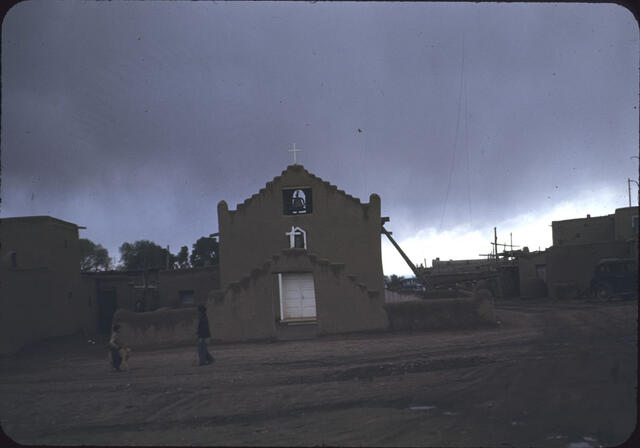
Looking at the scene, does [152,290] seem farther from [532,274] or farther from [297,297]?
[532,274]

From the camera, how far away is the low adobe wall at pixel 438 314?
58.6ft

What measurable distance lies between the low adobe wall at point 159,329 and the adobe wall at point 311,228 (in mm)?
5033

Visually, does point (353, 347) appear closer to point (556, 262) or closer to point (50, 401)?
point (50, 401)

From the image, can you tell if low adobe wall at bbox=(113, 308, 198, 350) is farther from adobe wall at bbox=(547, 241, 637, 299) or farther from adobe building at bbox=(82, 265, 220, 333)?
adobe wall at bbox=(547, 241, 637, 299)

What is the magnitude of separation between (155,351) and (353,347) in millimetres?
7547

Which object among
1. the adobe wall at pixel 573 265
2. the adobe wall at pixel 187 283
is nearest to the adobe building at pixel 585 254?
the adobe wall at pixel 573 265

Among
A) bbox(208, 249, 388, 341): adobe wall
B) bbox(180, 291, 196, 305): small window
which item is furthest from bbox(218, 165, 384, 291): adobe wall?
bbox(180, 291, 196, 305): small window

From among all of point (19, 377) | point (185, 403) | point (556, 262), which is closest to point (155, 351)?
point (19, 377)

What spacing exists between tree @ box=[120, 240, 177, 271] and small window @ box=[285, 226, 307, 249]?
116 feet

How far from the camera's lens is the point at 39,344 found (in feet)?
64.8

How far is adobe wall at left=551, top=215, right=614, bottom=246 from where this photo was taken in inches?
1177

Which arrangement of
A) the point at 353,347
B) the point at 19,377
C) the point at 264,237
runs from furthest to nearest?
the point at 264,237, the point at 353,347, the point at 19,377

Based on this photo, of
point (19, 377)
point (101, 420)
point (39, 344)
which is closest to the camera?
point (101, 420)

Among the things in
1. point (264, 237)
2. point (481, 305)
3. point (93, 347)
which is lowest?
point (93, 347)
